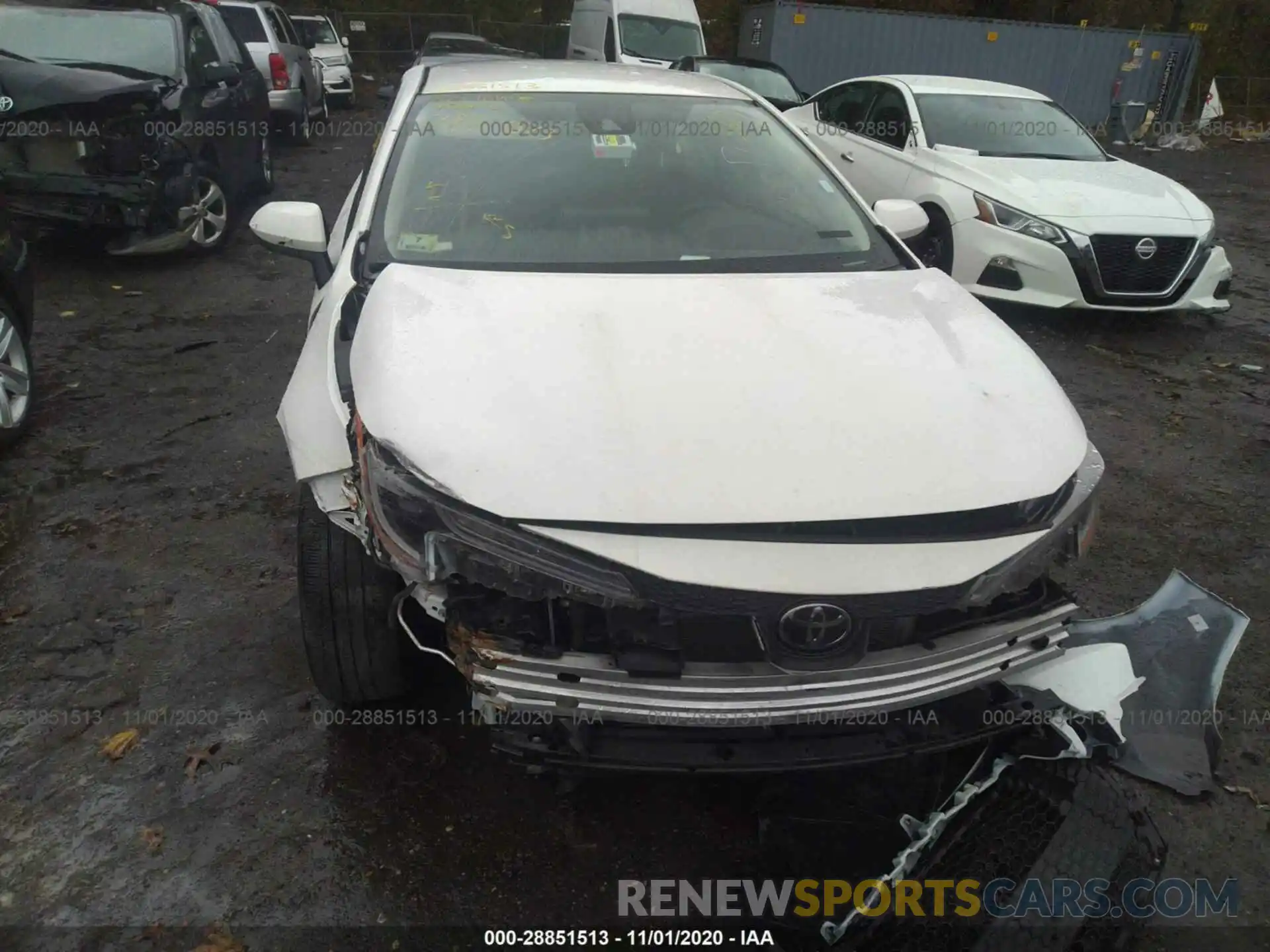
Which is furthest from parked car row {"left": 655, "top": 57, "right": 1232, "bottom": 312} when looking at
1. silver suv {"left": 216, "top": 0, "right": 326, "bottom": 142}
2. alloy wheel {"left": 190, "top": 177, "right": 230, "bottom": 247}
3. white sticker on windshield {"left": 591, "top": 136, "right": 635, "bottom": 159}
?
silver suv {"left": 216, "top": 0, "right": 326, "bottom": 142}

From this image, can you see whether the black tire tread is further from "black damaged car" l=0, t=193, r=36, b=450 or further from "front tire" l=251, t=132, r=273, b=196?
"front tire" l=251, t=132, r=273, b=196

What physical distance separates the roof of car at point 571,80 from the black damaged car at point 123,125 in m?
2.84

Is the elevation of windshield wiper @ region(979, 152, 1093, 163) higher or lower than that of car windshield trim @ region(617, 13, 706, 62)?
lower

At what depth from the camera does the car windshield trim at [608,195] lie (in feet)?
8.48

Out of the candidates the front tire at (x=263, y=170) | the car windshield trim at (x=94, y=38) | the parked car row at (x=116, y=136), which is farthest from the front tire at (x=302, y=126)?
the car windshield trim at (x=94, y=38)

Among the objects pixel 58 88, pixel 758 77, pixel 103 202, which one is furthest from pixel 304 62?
pixel 103 202

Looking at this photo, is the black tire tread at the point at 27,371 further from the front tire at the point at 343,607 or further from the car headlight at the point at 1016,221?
the car headlight at the point at 1016,221

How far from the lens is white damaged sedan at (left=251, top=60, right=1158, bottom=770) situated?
1.66 m

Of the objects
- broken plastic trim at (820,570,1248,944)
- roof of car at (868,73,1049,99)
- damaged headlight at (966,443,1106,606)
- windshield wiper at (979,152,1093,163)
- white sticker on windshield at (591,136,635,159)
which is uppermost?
white sticker on windshield at (591,136,635,159)

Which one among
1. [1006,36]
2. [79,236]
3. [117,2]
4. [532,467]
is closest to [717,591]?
[532,467]

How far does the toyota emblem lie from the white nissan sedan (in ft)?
15.2

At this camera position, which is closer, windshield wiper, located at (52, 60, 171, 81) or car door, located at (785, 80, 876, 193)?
windshield wiper, located at (52, 60, 171, 81)

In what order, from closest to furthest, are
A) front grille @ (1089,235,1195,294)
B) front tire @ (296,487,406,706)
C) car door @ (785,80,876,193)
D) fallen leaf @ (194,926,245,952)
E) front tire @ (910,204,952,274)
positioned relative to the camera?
fallen leaf @ (194,926,245,952) < front tire @ (296,487,406,706) < front grille @ (1089,235,1195,294) < front tire @ (910,204,952,274) < car door @ (785,80,876,193)

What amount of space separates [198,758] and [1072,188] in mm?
6001
